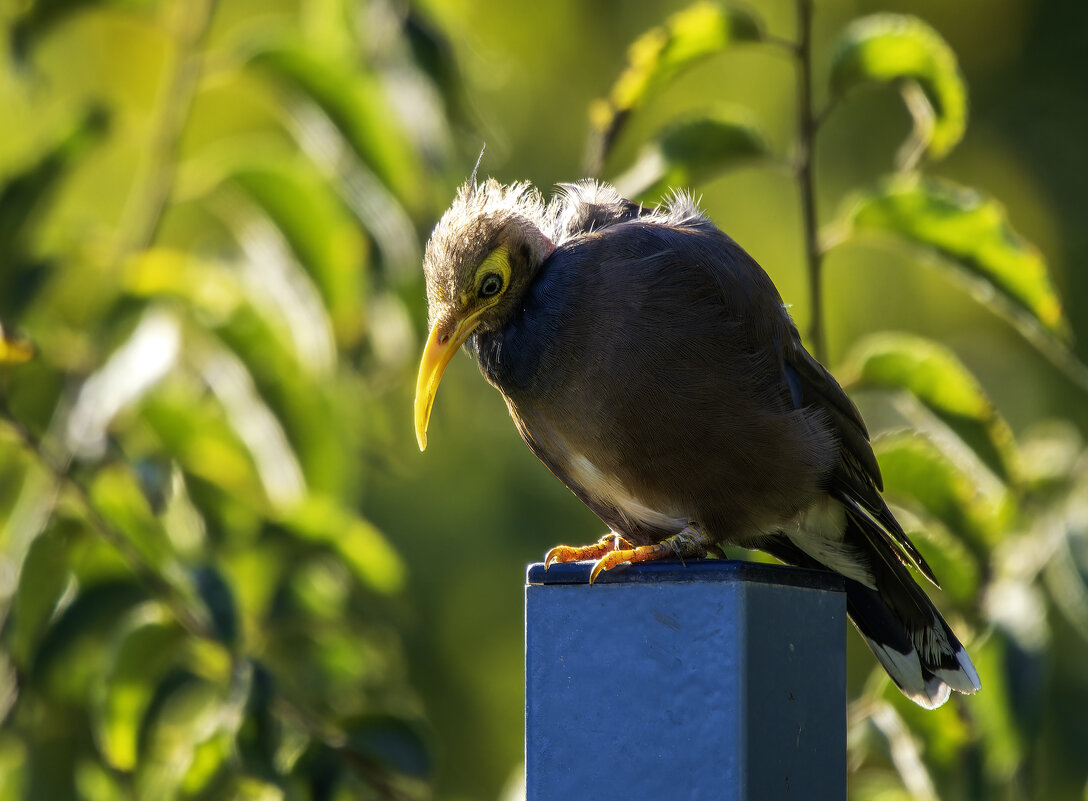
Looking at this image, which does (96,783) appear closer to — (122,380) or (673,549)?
(122,380)

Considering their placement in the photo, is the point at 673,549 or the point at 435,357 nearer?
the point at 673,549

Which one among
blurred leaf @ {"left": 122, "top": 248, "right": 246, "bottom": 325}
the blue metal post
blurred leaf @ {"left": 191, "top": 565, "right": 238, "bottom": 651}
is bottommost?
the blue metal post

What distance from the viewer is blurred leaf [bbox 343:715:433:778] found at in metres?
2.83

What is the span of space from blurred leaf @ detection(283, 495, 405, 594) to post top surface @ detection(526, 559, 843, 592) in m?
1.22

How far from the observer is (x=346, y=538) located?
10.8ft

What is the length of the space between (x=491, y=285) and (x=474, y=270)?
0.06 meters

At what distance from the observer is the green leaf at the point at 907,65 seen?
281cm

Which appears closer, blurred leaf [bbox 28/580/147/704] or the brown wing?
the brown wing

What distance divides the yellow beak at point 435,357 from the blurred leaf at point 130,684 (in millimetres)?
855

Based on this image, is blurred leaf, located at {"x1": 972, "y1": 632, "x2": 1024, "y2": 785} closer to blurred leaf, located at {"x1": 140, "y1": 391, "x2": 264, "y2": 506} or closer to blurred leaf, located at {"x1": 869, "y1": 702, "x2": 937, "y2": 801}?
blurred leaf, located at {"x1": 869, "y1": 702, "x2": 937, "y2": 801}

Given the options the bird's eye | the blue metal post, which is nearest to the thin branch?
the bird's eye

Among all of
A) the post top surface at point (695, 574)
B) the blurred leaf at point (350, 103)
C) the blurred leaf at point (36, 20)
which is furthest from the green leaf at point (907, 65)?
the blurred leaf at point (36, 20)

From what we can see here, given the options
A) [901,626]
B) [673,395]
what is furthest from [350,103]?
[901,626]

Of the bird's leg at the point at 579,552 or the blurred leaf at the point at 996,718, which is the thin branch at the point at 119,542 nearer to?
the bird's leg at the point at 579,552
